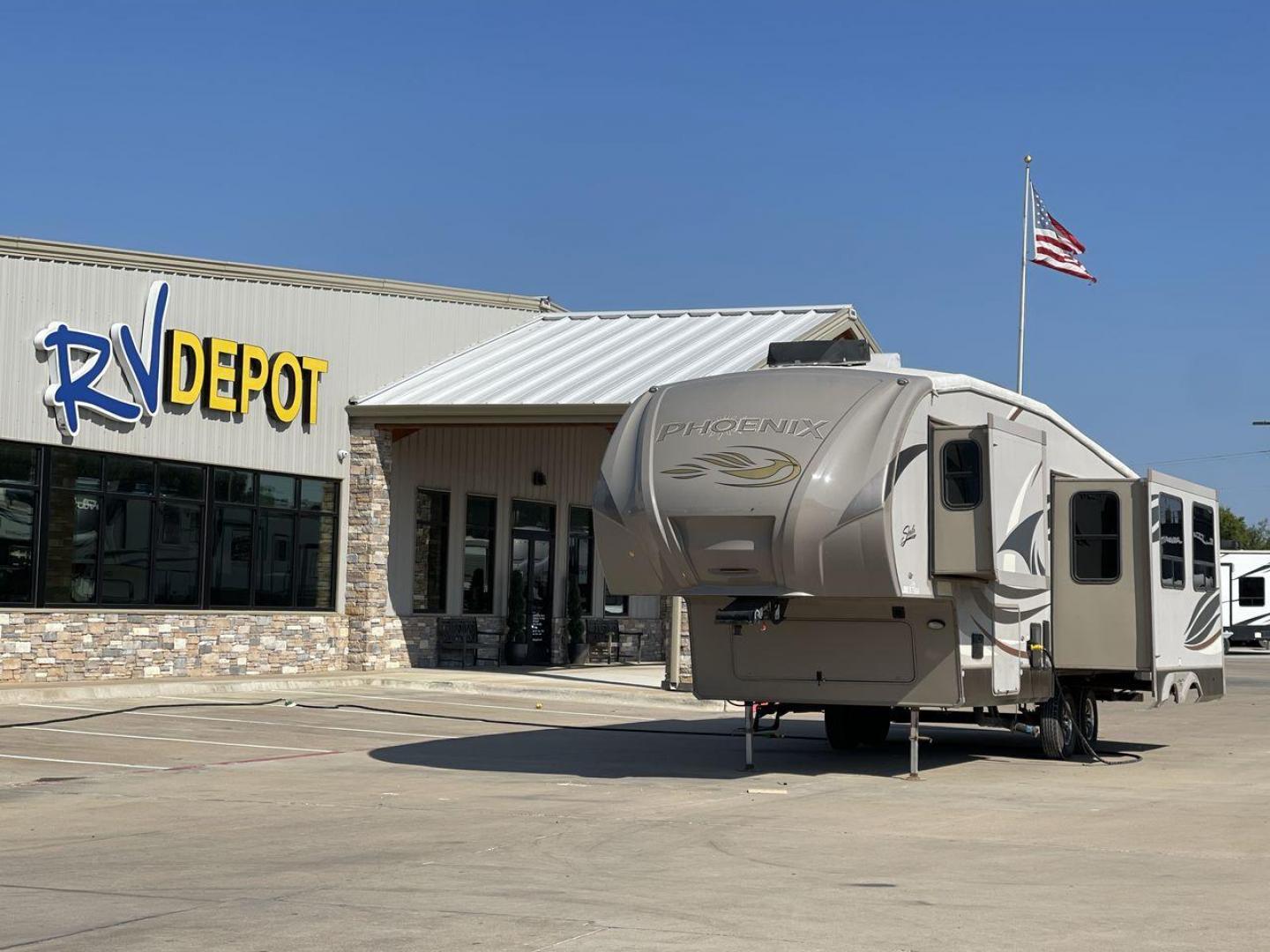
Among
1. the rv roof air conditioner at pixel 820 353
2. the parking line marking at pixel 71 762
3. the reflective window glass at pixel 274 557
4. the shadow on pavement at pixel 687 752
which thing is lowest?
the parking line marking at pixel 71 762

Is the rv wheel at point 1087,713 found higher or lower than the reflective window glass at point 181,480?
lower

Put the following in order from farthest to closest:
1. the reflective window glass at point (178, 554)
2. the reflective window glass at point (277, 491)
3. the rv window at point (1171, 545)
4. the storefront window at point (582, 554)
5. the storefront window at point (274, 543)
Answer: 1. the storefront window at point (582, 554)
2. the reflective window glass at point (277, 491)
3. the storefront window at point (274, 543)
4. the reflective window glass at point (178, 554)
5. the rv window at point (1171, 545)

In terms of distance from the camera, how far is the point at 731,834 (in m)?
11.1

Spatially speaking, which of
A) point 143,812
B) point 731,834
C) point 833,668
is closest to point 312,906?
point 731,834

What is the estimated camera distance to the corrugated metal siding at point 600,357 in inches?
1048

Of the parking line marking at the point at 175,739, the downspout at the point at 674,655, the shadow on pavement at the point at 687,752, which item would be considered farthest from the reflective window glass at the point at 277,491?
the parking line marking at the point at 175,739

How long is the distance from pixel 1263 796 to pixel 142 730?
1140 centimetres

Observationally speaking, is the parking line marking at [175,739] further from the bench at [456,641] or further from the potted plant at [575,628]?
the potted plant at [575,628]

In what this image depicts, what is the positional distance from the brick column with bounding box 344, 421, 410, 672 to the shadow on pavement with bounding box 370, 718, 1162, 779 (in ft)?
27.1

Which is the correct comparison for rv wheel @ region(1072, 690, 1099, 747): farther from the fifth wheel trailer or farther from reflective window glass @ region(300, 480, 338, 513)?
reflective window glass @ region(300, 480, 338, 513)

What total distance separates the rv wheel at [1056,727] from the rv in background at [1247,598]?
38471 millimetres

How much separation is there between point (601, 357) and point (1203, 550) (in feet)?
43.2

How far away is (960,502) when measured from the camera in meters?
14.2

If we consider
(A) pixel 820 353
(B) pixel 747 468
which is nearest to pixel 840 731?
(A) pixel 820 353
